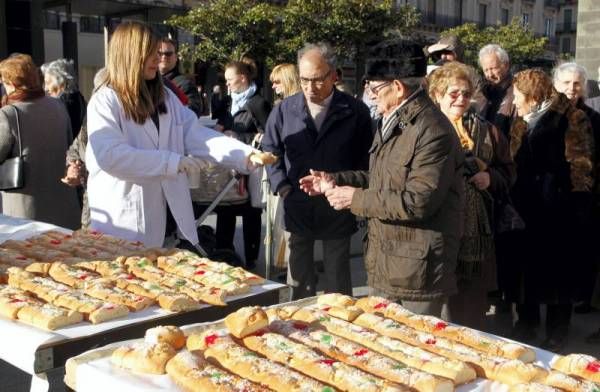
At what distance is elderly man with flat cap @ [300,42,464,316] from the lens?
3016 mm

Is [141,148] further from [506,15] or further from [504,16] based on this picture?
[506,15]

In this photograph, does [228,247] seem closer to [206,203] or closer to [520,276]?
[206,203]

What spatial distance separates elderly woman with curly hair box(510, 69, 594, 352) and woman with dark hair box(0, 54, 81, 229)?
3.00 m

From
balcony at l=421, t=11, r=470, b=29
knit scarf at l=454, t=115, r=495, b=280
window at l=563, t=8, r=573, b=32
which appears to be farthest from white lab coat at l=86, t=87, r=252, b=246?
window at l=563, t=8, r=573, b=32

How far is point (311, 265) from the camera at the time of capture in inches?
183

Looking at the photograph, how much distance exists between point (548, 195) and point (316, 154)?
1.47 metres

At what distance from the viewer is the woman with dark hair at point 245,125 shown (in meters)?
6.34

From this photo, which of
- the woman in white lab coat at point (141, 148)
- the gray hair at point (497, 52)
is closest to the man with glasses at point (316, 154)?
the woman in white lab coat at point (141, 148)

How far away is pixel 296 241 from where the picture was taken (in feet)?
15.0

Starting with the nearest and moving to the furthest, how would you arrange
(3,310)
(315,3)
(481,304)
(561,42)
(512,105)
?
1. (3,310)
2. (481,304)
3. (512,105)
4. (315,3)
5. (561,42)

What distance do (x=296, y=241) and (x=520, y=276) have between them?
59.7 inches

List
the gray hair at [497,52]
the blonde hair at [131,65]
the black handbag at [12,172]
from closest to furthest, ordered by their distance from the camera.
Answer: the blonde hair at [131,65] → the black handbag at [12,172] → the gray hair at [497,52]

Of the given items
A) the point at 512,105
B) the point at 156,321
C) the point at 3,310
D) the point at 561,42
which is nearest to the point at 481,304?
the point at 512,105

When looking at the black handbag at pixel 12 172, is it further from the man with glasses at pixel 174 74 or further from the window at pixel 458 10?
the window at pixel 458 10
